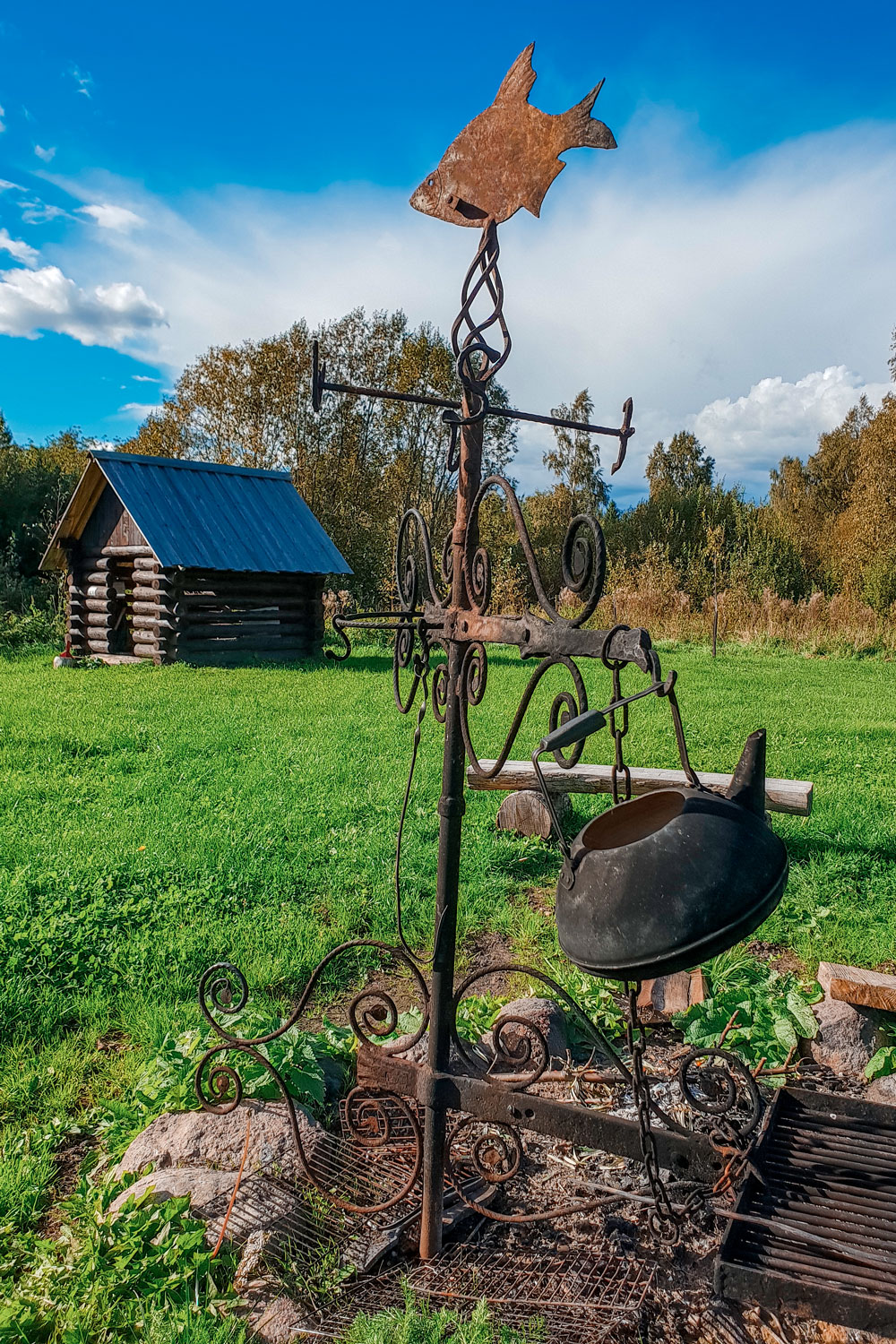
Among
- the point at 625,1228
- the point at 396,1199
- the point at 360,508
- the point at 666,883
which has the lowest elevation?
the point at 625,1228

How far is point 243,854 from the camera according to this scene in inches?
185

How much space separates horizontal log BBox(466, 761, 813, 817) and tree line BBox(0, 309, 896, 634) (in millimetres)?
13705

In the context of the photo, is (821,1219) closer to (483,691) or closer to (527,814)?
(483,691)

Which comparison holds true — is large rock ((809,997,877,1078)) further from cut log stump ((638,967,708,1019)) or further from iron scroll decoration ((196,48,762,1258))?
iron scroll decoration ((196,48,762,1258))

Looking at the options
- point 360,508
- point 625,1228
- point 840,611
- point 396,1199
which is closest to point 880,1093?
point 625,1228

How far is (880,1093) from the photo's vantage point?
8.82 feet

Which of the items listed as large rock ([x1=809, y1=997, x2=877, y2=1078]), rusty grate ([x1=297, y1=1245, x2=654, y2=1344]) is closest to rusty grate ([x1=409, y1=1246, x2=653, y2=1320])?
rusty grate ([x1=297, y1=1245, x2=654, y2=1344])

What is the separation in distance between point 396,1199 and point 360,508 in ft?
73.0

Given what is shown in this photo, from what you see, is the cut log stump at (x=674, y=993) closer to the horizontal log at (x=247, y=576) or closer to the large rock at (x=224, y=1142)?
the large rock at (x=224, y=1142)

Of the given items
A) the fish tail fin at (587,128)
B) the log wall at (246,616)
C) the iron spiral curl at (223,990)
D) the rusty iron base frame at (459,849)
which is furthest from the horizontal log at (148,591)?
the fish tail fin at (587,128)

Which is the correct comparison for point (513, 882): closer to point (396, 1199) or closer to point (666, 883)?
point (396, 1199)

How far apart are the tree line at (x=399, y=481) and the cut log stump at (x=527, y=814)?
13780 mm

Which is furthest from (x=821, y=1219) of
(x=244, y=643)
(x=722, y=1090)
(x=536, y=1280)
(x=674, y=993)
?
(x=244, y=643)

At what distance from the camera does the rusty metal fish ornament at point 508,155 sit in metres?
1.80
